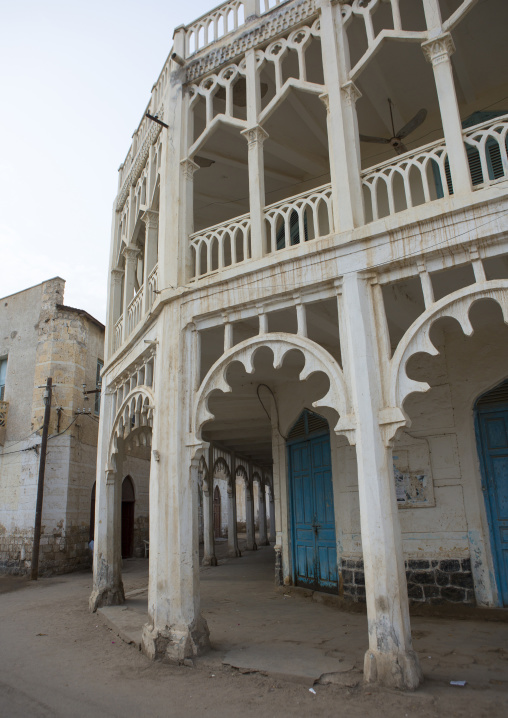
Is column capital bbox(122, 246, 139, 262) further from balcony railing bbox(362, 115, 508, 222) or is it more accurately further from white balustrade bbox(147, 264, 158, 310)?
balcony railing bbox(362, 115, 508, 222)

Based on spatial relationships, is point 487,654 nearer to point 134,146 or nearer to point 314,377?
point 314,377

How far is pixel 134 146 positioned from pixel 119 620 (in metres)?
8.69

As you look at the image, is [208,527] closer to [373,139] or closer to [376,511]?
[376,511]

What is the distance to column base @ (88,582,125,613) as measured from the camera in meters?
8.45

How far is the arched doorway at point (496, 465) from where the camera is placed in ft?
21.8

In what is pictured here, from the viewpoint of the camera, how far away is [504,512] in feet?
22.2

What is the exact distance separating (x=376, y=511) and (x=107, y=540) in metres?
5.72

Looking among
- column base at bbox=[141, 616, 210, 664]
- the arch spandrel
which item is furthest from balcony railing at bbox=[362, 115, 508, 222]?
column base at bbox=[141, 616, 210, 664]

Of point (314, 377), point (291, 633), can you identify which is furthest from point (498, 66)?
point (291, 633)

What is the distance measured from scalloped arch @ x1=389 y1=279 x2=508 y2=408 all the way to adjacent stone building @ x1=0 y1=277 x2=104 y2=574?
1263 cm

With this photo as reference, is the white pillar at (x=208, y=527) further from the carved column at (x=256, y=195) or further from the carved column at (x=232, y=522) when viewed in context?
the carved column at (x=256, y=195)

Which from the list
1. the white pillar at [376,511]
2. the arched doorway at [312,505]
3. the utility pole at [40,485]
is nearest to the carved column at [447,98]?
the white pillar at [376,511]

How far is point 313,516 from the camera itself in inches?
347

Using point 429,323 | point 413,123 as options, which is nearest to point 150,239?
point 413,123
